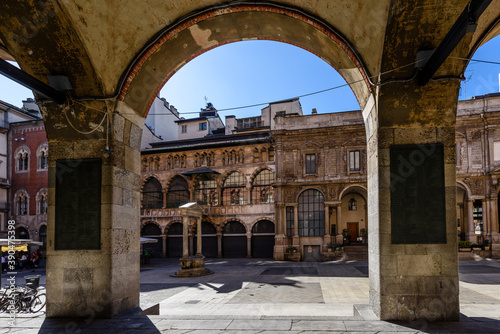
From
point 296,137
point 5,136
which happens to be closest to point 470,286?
point 296,137

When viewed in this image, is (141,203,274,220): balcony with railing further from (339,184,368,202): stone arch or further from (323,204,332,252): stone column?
(339,184,368,202): stone arch

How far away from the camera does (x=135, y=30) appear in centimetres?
704

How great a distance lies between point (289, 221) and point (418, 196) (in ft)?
78.4

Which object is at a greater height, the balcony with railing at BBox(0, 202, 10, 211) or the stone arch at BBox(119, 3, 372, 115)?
the stone arch at BBox(119, 3, 372, 115)

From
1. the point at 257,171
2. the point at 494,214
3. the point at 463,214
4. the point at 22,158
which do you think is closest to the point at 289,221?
the point at 257,171

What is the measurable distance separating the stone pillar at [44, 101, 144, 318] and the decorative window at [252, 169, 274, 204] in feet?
80.6

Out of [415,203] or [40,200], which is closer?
[415,203]

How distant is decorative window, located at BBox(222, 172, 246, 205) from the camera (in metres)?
32.7

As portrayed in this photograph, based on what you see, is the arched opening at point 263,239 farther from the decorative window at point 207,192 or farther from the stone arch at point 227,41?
the stone arch at point 227,41

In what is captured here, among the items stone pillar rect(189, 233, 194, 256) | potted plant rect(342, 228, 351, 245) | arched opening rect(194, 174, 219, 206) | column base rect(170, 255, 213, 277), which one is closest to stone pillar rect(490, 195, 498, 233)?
potted plant rect(342, 228, 351, 245)

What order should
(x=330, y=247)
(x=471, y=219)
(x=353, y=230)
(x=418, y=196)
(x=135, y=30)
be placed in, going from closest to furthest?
1. (x=418, y=196)
2. (x=135, y=30)
3. (x=471, y=219)
4. (x=330, y=247)
5. (x=353, y=230)

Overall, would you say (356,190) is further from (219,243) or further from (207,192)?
(207,192)

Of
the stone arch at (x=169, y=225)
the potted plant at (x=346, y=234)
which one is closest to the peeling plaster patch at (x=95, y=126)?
the potted plant at (x=346, y=234)

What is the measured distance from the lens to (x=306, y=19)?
6828 millimetres
